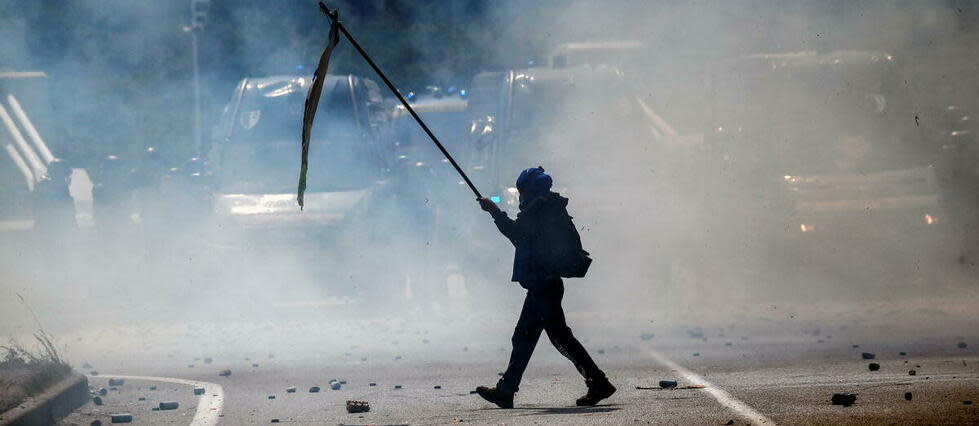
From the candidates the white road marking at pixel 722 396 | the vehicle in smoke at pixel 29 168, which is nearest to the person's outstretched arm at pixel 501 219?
the white road marking at pixel 722 396

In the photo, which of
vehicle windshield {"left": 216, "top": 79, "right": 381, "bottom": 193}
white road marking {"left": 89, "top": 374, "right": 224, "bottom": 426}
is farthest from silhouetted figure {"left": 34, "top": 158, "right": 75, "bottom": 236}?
white road marking {"left": 89, "top": 374, "right": 224, "bottom": 426}

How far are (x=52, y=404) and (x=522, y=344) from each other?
2580 millimetres

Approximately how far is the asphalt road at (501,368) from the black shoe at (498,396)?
0.05m

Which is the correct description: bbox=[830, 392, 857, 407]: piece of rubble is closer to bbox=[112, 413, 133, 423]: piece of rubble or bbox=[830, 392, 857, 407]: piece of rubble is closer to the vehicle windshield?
bbox=[112, 413, 133, 423]: piece of rubble

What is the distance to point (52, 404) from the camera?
8289 mm

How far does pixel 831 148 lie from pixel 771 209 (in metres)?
1.05

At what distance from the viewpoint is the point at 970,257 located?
47.6ft

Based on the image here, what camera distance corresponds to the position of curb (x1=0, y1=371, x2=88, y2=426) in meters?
7.70

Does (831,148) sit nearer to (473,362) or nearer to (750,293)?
(750,293)

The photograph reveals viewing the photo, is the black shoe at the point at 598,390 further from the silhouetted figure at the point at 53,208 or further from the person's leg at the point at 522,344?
the silhouetted figure at the point at 53,208

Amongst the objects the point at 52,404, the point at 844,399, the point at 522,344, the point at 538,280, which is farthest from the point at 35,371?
the point at 844,399

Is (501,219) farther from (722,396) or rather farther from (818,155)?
(818,155)

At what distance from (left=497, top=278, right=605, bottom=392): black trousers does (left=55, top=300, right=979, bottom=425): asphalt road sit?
7.7 inches

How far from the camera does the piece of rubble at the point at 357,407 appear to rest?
793cm
